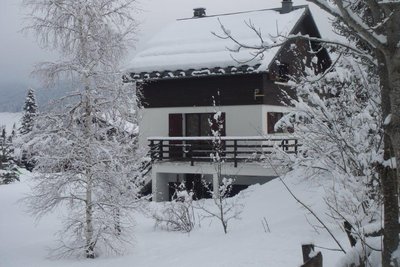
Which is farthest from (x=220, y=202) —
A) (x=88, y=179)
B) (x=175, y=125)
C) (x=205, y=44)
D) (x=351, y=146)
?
(x=205, y=44)

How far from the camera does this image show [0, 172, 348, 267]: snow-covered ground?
834cm

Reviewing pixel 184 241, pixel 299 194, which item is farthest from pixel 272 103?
pixel 184 241

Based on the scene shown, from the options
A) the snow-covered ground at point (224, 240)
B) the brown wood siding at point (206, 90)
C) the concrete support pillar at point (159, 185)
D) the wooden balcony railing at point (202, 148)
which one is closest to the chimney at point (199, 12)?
the brown wood siding at point (206, 90)

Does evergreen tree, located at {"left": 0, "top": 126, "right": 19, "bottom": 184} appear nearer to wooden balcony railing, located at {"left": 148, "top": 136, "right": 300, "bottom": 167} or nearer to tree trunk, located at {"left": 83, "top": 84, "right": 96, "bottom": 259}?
wooden balcony railing, located at {"left": 148, "top": 136, "right": 300, "bottom": 167}

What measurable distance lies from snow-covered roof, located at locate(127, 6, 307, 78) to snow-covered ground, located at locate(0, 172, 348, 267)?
560 cm

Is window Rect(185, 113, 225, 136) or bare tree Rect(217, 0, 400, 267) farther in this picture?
window Rect(185, 113, 225, 136)

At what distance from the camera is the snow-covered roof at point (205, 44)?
1958cm

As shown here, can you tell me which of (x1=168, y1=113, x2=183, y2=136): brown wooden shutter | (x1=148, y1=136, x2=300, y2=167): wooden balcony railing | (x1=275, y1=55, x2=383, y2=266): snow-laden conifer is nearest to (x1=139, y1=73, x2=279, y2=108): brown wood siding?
(x1=168, y1=113, x2=183, y2=136): brown wooden shutter

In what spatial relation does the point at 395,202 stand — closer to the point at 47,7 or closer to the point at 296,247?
the point at 296,247

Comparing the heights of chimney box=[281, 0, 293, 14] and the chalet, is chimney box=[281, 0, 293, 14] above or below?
above

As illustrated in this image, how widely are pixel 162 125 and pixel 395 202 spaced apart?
1813cm

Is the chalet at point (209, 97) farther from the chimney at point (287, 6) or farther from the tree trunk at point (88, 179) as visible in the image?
the tree trunk at point (88, 179)

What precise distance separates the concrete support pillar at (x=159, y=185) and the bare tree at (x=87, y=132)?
7489 millimetres

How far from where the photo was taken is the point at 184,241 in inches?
464
